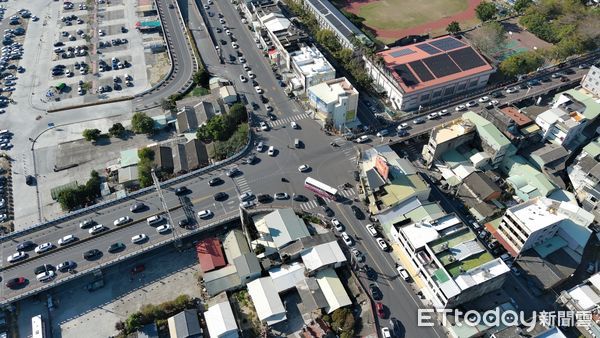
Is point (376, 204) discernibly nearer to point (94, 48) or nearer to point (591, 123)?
point (591, 123)

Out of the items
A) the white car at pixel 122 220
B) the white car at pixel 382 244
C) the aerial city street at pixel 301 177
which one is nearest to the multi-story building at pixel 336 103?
the aerial city street at pixel 301 177

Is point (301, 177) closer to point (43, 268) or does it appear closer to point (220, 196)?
point (220, 196)

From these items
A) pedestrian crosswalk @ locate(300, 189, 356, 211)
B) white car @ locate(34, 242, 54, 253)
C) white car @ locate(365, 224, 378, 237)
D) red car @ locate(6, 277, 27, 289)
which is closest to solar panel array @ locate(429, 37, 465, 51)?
pedestrian crosswalk @ locate(300, 189, 356, 211)

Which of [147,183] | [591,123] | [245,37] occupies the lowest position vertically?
[147,183]

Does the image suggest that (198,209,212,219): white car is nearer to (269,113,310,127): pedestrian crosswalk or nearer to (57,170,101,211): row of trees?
(57,170,101,211): row of trees

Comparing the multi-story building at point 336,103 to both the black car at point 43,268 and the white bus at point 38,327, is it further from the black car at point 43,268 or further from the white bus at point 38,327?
the white bus at point 38,327

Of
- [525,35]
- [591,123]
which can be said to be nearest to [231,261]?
[591,123]
